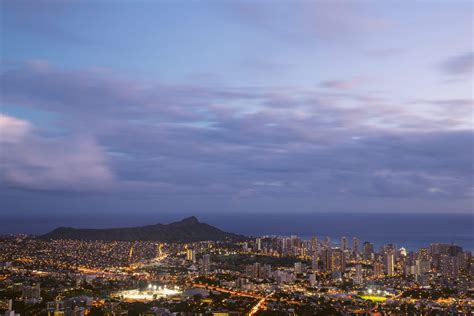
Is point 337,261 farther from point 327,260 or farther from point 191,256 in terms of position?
point 191,256

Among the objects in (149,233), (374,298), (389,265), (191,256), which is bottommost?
(374,298)

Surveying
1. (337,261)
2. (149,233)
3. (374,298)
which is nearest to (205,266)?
(337,261)

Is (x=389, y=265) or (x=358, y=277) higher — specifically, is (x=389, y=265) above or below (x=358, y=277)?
above

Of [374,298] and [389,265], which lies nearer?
[374,298]

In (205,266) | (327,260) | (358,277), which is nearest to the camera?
(358,277)

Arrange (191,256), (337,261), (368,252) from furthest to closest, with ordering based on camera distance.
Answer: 1. (368,252)
2. (191,256)
3. (337,261)

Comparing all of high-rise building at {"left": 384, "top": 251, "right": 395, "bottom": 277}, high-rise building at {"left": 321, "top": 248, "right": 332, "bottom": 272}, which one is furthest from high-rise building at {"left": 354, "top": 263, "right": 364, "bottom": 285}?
high-rise building at {"left": 321, "top": 248, "right": 332, "bottom": 272}

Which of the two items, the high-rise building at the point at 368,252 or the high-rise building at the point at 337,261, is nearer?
the high-rise building at the point at 337,261

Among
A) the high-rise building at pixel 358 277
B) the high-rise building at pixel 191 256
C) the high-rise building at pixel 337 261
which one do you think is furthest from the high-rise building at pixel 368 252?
the high-rise building at pixel 191 256

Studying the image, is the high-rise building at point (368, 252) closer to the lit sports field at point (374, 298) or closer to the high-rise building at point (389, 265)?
the high-rise building at point (389, 265)
